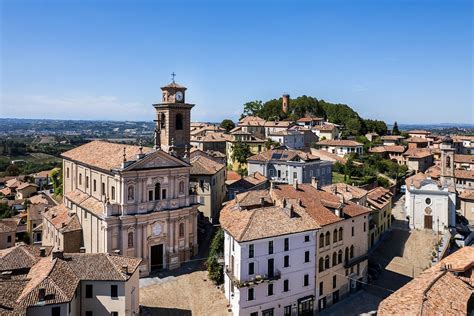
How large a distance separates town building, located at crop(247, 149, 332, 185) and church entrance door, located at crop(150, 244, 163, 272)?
89.0 feet

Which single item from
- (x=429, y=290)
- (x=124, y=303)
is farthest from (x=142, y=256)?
(x=429, y=290)

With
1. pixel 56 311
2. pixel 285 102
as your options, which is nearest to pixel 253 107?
pixel 285 102

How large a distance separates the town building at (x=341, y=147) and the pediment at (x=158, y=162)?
5300 centimetres

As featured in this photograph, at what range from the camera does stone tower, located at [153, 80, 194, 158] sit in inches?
1786

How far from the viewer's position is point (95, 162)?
4434cm

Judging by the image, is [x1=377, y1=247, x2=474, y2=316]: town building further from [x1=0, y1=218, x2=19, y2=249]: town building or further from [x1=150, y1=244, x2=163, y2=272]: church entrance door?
[x1=0, y1=218, x2=19, y2=249]: town building

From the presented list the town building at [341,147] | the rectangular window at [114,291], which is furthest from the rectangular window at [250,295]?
the town building at [341,147]

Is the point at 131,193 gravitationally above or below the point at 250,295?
above

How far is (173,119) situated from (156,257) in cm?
1506

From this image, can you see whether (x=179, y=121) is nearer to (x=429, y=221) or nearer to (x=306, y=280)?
(x=306, y=280)

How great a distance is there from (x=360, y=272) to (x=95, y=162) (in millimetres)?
29731

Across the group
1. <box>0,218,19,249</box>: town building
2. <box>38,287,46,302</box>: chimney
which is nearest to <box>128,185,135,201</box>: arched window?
<box>38,287,46,302</box>: chimney

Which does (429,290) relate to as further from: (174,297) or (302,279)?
(174,297)

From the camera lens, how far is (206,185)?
169ft
